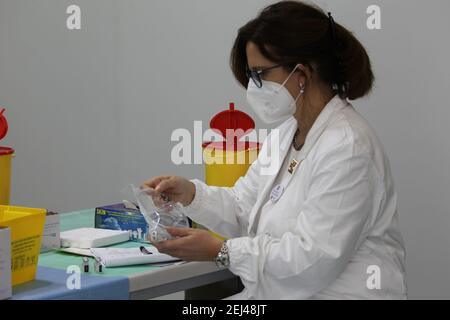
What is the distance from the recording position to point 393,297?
1.70 meters

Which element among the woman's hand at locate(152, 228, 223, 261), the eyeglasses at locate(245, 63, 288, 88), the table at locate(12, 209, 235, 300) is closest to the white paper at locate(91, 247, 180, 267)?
the table at locate(12, 209, 235, 300)

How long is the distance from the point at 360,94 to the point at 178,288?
27.3 inches

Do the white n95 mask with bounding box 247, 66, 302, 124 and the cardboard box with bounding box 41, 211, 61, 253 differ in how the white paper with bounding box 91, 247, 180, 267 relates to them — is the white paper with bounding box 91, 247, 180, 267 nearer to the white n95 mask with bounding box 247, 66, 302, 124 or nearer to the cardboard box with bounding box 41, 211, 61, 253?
the cardboard box with bounding box 41, 211, 61, 253

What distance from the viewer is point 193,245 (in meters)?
1.71

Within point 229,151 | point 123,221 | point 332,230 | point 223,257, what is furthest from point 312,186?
point 123,221

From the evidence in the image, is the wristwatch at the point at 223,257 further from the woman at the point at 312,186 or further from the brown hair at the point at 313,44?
the brown hair at the point at 313,44

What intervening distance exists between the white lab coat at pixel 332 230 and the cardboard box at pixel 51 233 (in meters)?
0.52

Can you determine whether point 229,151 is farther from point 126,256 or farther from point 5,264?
point 5,264

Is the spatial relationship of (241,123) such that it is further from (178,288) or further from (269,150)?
(178,288)

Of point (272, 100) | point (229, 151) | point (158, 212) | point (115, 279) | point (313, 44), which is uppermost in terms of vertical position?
point (313, 44)

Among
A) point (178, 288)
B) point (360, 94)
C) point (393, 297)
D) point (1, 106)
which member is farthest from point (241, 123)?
point (1, 106)

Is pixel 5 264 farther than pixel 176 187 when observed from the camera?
No

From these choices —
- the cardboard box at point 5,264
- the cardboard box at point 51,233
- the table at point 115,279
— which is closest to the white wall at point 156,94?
the table at point 115,279

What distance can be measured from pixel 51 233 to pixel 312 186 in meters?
0.73
